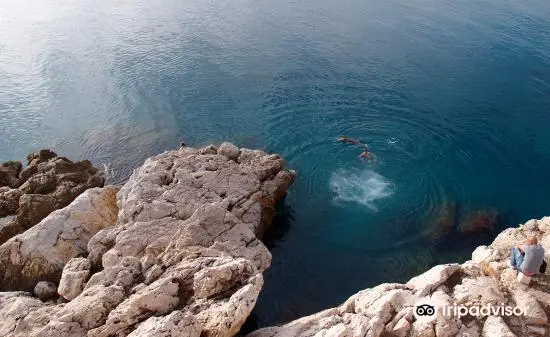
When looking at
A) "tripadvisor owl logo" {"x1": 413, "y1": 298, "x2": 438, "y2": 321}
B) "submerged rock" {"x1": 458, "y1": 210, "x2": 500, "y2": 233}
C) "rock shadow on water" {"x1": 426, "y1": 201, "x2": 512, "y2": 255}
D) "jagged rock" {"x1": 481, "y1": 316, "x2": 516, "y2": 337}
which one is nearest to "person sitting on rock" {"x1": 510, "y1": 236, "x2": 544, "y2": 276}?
"jagged rock" {"x1": 481, "y1": 316, "x2": 516, "y2": 337}

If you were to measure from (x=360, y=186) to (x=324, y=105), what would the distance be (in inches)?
671

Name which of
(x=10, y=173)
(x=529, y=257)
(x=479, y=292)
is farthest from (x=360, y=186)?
(x=10, y=173)

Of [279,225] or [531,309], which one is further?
[279,225]

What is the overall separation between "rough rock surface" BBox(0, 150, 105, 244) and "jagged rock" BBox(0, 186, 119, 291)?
170 inches

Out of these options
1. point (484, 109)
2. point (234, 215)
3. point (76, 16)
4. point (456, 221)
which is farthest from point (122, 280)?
point (76, 16)

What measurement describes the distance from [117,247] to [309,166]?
2447cm

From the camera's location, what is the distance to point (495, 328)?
18766 mm

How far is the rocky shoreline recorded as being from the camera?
67.4 ft

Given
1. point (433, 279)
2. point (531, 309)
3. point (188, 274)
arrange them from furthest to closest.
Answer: point (188, 274), point (433, 279), point (531, 309)

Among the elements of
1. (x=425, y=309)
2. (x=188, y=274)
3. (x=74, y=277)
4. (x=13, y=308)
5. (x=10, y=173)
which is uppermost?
(x=425, y=309)

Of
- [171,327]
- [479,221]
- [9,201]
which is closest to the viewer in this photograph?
[171,327]

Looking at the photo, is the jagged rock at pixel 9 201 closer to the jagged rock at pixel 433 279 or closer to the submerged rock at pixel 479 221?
the jagged rock at pixel 433 279

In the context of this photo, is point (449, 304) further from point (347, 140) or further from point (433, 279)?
point (347, 140)

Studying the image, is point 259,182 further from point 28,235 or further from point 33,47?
point 33,47
